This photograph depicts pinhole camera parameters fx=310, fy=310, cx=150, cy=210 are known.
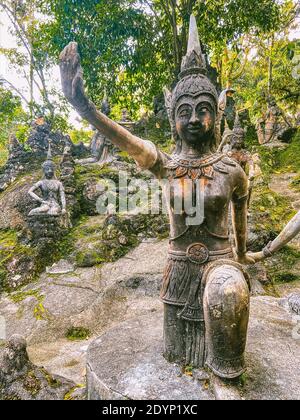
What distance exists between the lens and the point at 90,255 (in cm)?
666

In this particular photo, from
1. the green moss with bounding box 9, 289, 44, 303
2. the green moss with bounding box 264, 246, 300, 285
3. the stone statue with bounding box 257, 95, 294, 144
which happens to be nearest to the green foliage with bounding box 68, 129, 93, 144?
the stone statue with bounding box 257, 95, 294, 144

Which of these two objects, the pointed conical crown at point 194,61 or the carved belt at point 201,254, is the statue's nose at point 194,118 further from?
the carved belt at point 201,254

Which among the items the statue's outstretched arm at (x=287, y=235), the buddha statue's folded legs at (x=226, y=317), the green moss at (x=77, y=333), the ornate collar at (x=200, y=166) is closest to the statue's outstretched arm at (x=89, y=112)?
the ornate collar at (x=200, y=166)

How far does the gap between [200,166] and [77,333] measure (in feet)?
11.8

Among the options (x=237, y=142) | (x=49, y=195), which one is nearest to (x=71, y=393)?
(x=49, y=195)

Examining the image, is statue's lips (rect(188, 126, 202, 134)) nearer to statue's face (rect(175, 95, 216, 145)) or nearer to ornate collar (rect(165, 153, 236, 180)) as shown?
statue's face (rect(175, 95, 216, 145))

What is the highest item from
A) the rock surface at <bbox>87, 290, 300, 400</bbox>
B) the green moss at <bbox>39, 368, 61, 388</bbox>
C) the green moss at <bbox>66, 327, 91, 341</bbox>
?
the rock surface at <bbox>87, 290, 300, 400</bbox>

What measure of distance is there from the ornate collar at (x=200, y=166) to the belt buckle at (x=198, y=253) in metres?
0.49

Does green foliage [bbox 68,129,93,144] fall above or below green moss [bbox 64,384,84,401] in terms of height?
above

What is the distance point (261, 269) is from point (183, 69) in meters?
4.25

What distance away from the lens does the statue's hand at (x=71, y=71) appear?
1.54m

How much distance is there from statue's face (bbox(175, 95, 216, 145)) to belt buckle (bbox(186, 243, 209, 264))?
0.76 metres

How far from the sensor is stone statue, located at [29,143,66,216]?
739 cm
